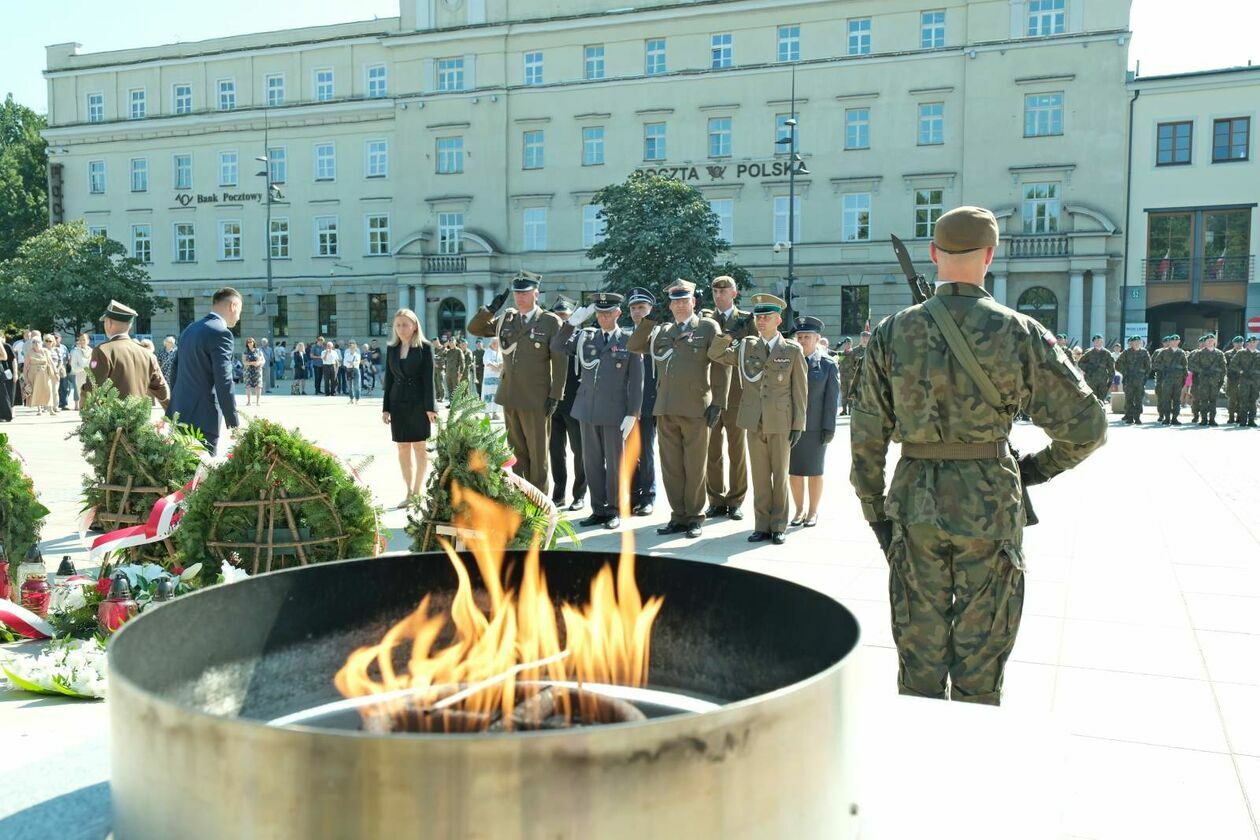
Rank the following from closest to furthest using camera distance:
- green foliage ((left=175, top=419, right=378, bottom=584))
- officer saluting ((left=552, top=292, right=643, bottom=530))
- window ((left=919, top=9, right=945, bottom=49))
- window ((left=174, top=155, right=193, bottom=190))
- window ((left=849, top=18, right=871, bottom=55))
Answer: green foliage ((left=175, top=419, right=378, bottom=584)) → officer saluting ((left=552, top=292, right=643, bottom=530)) → window ((left=919, top=9, right=945, bottom=49)) → window ((left=849, top=18, right=871, bottom=55)) → window ((left=174, top=155, right=193, bottom=190))

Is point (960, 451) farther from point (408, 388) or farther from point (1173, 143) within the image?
point (1173, 143)

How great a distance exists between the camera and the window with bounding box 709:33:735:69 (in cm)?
4562

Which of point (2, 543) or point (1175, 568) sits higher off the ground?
point (2, 543)

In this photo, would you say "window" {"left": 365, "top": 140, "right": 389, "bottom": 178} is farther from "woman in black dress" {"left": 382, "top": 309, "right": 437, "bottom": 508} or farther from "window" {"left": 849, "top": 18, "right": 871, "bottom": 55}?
"woman in black dress" {"left": 382, "top": 309, "right": 437, "bottom": 508}

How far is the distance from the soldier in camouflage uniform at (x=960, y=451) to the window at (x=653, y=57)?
4538cm

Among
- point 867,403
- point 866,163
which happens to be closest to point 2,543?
point 867,403

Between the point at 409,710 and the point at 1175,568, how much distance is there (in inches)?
257

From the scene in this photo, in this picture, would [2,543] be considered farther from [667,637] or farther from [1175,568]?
[1175,568]

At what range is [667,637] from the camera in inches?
116

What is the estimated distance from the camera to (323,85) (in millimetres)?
53062

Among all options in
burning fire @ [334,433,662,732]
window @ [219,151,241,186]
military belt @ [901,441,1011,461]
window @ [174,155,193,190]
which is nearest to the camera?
burning fire @ [334,433,662,732]

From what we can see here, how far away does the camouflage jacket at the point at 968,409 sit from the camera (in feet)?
11.5

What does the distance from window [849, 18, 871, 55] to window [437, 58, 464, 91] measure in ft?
57.7

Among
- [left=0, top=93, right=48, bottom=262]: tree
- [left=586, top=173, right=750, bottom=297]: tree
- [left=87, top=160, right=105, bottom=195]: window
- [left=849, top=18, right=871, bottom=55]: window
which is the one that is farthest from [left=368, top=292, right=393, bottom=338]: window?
[left=0, top=93, right=48, bottom=262]: tree
